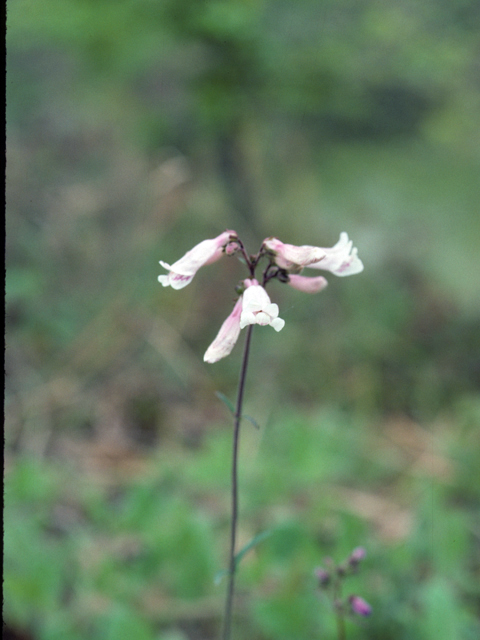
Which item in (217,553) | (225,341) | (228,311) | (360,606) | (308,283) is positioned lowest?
(217,553)

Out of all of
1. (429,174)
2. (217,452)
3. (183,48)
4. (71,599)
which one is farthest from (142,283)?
(429,174)

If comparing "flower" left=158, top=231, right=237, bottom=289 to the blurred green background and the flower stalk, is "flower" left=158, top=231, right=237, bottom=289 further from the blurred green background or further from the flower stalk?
the blurred green background

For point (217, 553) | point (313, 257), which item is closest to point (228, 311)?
point (217, 553)

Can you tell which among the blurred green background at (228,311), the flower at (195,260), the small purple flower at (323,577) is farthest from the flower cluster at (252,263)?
the blurred green background at (228,311)

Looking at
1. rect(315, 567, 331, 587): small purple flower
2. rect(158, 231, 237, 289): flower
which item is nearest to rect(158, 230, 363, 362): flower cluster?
rect(158, 231, 237, 289): flower

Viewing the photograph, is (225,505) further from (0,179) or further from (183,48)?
(183,48)

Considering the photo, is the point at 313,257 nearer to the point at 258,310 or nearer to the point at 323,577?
the point at 258,310

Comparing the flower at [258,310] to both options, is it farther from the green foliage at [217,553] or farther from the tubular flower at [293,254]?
the green foliage at [217,553]
